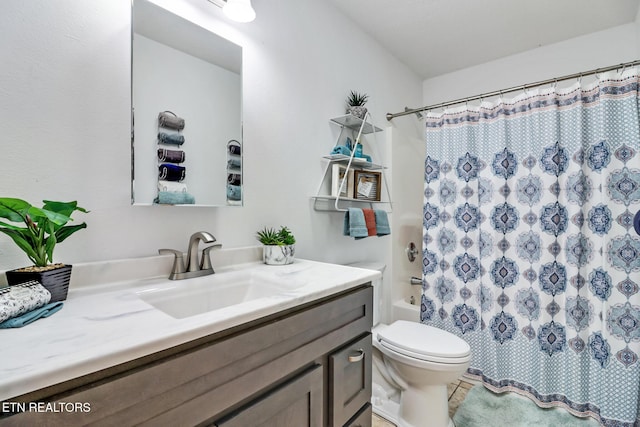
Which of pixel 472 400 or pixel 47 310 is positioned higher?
pixel 47 310

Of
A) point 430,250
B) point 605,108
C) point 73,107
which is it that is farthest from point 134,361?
point 605,108

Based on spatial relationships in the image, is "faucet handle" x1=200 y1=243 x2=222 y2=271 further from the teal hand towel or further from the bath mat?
the bath mat

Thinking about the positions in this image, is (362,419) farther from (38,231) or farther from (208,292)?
(38,231)

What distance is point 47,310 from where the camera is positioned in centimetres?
66

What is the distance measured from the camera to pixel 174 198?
3.59 ft

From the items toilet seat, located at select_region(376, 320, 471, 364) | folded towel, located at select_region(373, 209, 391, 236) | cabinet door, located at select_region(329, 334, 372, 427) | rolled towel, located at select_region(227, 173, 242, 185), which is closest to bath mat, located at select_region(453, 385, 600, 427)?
toilet seat, located at select_region(376, 320, 471, 364)

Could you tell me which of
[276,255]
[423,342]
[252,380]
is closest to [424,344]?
[423,342]

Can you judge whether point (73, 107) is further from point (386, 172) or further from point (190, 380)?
point (386, 172)

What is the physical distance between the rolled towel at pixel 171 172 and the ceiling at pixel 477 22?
149 cm

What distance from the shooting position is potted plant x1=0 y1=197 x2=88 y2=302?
2.29ft

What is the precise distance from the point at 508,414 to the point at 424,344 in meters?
0.70

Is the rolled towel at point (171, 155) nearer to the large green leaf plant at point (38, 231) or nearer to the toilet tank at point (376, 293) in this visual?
the large green leaf plant at point (38, 231)

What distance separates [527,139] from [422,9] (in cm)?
105

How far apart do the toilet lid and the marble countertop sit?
2.47ft
